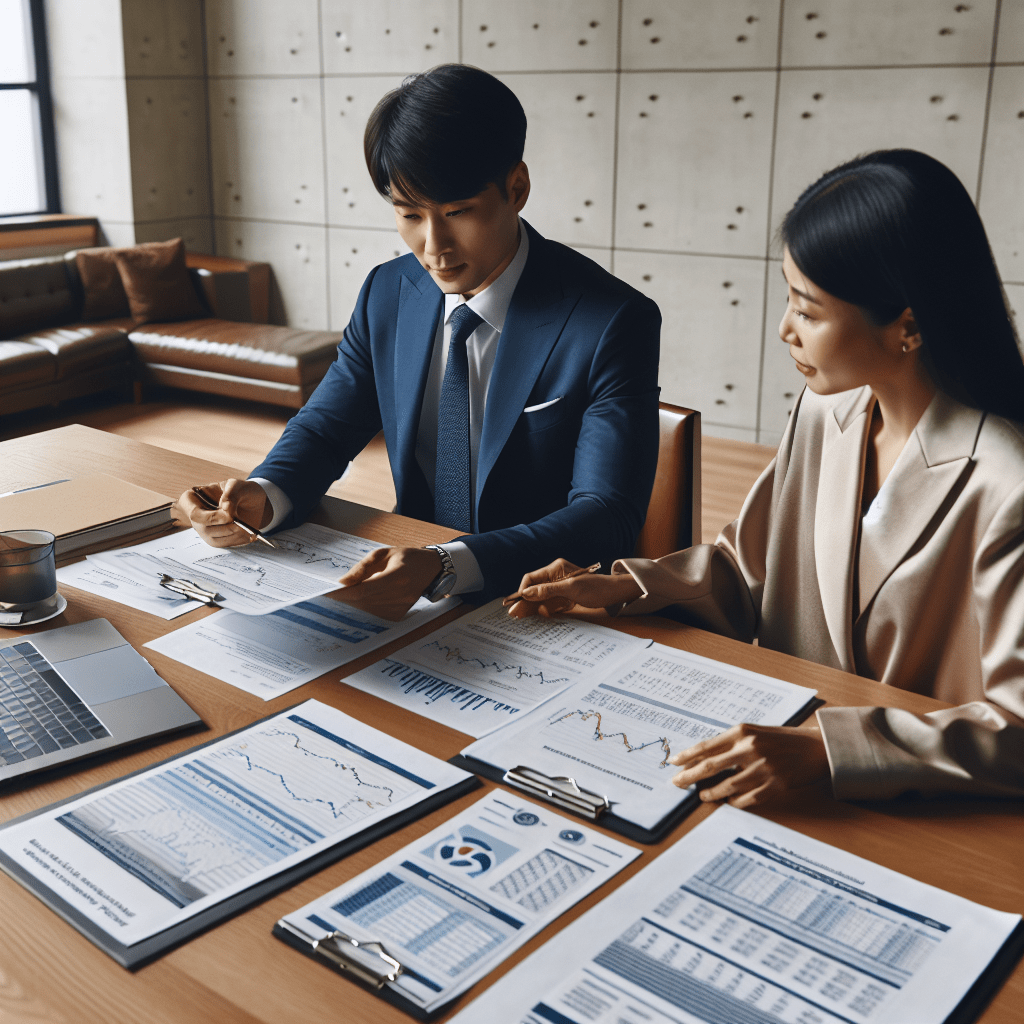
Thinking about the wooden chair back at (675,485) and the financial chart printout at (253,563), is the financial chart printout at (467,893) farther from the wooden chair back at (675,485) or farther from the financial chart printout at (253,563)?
the wooden chair back at (675,485)

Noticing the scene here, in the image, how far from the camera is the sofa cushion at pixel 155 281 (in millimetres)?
6172

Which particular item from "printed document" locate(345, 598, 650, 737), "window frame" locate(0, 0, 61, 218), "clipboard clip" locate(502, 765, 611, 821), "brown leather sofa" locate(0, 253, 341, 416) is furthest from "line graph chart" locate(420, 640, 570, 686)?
"window frame" locate(0, 0, 61, 218)

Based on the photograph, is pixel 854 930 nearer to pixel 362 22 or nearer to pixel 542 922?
pixel 542 922

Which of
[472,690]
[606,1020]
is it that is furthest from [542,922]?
[472,690]

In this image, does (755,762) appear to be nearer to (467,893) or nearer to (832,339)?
(467,893)

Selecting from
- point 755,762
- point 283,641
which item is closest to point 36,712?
point 283,641

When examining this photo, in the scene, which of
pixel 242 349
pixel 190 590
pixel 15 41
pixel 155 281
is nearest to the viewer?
pixel 190 590

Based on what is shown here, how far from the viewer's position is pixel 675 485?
1.97 metres

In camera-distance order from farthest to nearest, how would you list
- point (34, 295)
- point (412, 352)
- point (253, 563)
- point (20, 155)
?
point (20, 155) < point (34, 295) < point (412, 352) < point (253, 563)

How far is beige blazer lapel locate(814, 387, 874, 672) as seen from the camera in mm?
1432

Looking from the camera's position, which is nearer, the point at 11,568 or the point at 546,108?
the point at 11,568

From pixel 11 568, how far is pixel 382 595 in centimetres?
51

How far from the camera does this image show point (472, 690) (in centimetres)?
125

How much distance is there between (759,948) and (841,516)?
75 centimetres
